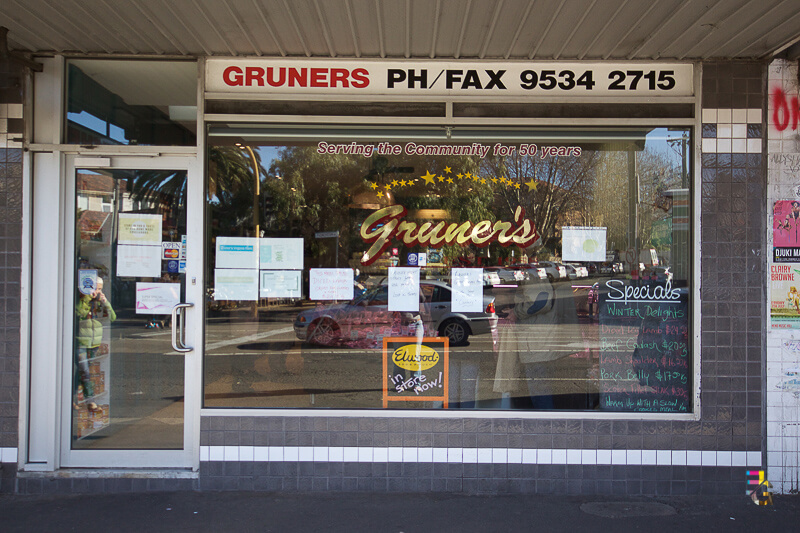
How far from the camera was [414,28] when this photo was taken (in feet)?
14.3

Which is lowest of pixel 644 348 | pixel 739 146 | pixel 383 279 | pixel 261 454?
pixel 261 454

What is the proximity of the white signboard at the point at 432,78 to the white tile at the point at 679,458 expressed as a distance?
297cm

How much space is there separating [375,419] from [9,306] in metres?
3.13

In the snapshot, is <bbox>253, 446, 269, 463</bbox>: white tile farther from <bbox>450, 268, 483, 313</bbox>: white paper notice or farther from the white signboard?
the white signboard

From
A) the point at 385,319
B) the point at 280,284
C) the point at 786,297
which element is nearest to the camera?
the point at 786,297

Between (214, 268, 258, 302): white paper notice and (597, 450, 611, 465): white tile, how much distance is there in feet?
10.4

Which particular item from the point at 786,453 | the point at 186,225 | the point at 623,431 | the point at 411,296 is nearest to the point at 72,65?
the point at 186,225

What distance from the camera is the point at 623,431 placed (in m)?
4.84

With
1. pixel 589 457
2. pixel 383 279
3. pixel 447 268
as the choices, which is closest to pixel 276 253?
pixel 383 279

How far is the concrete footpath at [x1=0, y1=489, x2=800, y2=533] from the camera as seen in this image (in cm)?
420

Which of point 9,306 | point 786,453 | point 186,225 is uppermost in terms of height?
point 186,225

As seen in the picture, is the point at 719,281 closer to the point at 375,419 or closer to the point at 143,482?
the point at 375,419

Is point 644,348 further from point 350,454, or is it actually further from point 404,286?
point 350,454

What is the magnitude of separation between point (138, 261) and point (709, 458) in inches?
198
